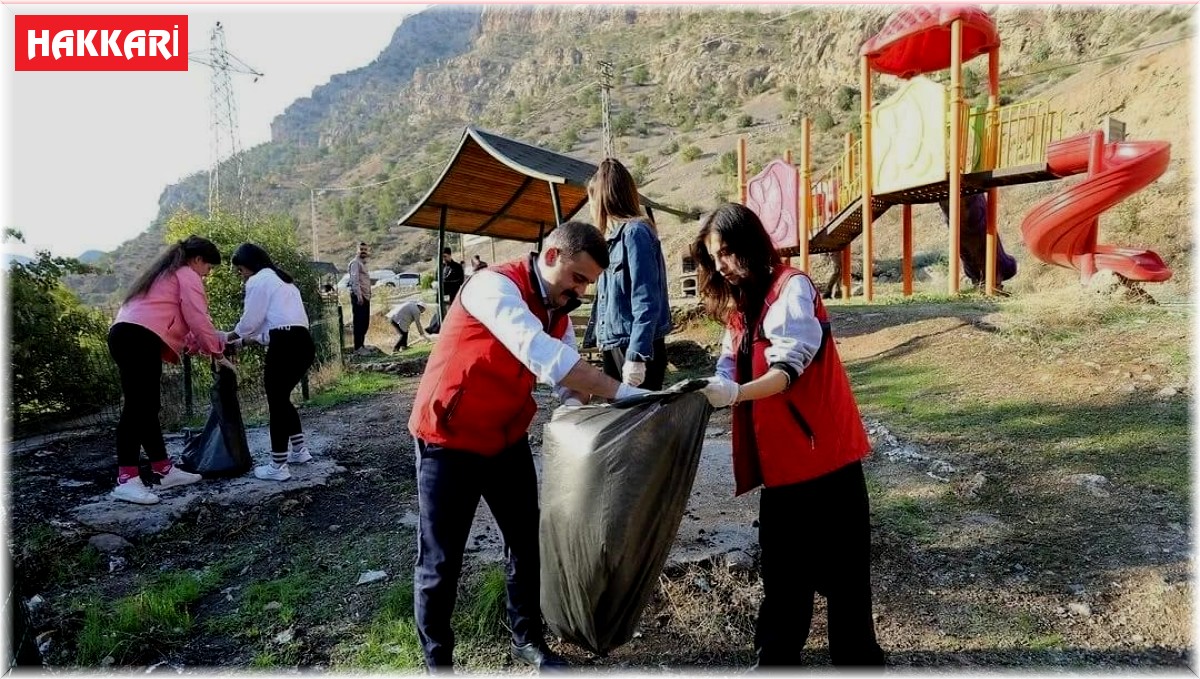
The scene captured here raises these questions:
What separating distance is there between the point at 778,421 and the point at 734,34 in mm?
65902

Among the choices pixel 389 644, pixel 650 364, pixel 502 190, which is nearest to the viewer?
pixel 389 644

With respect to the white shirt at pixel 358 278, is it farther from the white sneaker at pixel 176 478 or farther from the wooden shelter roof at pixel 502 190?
the white sneaker at pixel 176 478

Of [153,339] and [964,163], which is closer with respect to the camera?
[153,339]

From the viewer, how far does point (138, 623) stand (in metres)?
2.43

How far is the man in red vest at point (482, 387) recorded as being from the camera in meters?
1.79

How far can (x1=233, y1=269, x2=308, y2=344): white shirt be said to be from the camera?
392 cm

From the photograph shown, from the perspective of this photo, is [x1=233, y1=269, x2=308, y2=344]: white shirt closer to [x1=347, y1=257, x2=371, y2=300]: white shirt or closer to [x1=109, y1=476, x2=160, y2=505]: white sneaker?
[x1=109, y1=476, x2=160, y2=505]: white sneaker

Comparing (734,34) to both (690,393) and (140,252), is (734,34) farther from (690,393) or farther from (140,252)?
(690,393)

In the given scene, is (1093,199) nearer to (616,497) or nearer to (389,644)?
(616,497)

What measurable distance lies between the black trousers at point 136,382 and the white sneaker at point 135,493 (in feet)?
0.35

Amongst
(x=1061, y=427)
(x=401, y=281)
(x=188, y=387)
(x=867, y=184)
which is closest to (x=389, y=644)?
(x=1061, y=427)

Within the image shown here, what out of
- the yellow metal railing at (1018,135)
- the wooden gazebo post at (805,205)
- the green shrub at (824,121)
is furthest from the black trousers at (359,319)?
the green shrub at (824,121)

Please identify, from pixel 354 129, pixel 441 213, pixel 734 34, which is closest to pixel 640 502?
pixel 441 213

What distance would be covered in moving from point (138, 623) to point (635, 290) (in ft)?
7.40
